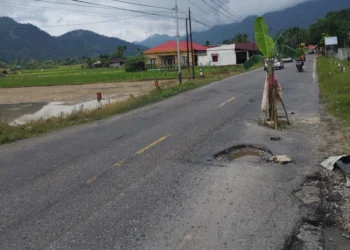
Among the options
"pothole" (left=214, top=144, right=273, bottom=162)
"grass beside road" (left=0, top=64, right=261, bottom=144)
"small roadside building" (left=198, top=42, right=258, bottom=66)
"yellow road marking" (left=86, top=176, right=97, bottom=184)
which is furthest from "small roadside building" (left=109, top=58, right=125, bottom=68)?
"yellow road marking" (left=86, top=176, right=97, bottom=184)

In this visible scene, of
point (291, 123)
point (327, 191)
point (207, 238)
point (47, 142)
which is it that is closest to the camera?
point (207, 238)

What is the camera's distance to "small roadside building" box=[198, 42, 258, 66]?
227ft

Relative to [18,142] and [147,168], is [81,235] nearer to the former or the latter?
[147,168]

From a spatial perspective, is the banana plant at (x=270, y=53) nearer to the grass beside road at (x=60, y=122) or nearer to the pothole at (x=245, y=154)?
the grass beside road at (x=60, y=122)

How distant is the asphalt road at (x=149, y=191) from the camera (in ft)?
14.1

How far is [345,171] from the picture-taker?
6.05 meters

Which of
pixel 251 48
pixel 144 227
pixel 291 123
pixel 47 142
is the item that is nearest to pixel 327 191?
pixel 144 227

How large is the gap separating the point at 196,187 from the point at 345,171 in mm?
2347

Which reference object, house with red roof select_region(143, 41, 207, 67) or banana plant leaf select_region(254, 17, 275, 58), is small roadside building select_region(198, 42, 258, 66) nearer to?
house with red roof select_region(143, 41, 207, 67)

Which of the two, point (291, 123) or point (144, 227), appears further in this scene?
point (291, 123)

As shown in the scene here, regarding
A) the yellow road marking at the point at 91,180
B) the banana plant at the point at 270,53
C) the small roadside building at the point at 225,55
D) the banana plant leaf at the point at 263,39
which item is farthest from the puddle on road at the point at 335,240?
the small roadside building at the point at 225,55

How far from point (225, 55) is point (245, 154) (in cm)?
6353

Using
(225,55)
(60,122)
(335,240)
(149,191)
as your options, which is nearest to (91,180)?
(149,191)

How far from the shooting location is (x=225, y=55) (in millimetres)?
69500
